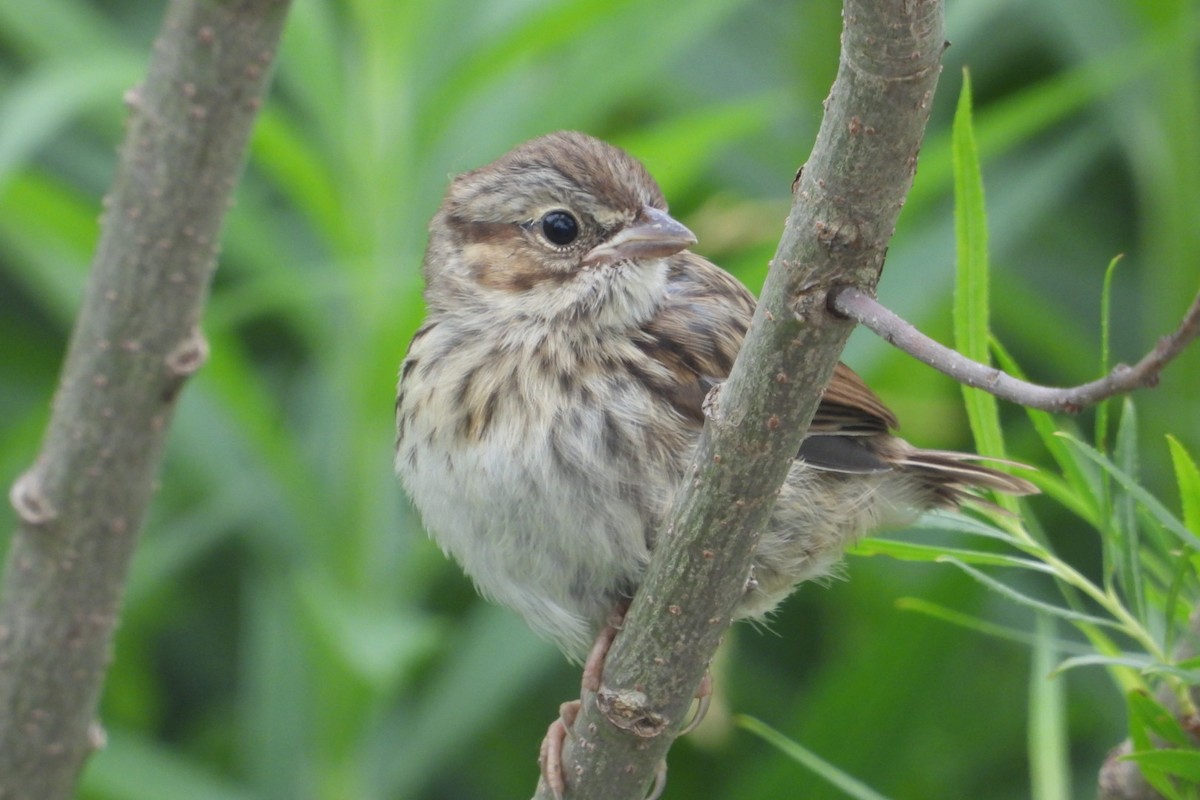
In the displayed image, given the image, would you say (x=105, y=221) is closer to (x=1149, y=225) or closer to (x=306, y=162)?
(x=306, y=162)

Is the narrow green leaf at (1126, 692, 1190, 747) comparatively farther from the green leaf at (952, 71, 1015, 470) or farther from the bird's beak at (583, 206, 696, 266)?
the bird's beak at (583, 206, 696, 266)

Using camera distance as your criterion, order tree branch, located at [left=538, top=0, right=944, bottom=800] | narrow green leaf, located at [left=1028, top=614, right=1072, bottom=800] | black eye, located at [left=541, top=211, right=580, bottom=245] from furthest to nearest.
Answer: black eye, located at [left=541, top=211, right=580, bottom=245]
narrow green leaf, located at [left=1028, top=614, right=1072, bottom=800]
tree branch, located at [left=538, top=0, right=944, bottom=800]

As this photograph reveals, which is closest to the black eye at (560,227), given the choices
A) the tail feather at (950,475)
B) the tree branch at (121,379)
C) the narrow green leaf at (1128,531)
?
the tree branch at (121,379)

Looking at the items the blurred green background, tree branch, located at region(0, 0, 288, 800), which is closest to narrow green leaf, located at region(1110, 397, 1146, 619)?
the blurred green background

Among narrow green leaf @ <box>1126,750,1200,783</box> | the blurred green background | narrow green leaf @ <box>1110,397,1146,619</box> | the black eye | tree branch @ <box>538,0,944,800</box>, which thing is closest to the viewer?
tree branch @ <box>538,0,944,800</box>

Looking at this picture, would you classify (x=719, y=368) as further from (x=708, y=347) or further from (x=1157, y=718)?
(x=1157, y=718)

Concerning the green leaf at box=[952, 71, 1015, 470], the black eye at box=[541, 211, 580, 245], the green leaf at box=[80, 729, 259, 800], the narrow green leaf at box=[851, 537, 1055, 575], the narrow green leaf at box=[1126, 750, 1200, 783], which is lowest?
the green leaf at box=[80, 729, 259, 800]

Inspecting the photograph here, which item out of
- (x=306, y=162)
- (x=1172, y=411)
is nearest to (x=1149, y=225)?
(x=1172, y=411)

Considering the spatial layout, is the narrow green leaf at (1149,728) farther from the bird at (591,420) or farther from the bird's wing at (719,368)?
the bird's wing at (719,368)
